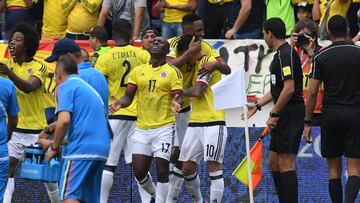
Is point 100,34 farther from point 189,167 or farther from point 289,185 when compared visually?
point 289,185

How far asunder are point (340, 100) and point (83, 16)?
19.5ft

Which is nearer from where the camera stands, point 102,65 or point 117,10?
point 102,65

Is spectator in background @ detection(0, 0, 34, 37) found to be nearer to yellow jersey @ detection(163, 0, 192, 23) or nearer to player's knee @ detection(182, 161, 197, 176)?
yellow jersey @ detection(163, 0, 192, 23)

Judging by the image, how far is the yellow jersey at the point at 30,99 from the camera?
616 inches

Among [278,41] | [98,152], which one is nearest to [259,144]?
[278,41]

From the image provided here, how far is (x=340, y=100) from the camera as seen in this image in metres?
14.2

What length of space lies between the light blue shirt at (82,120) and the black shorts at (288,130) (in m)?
2.82

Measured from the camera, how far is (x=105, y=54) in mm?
16266

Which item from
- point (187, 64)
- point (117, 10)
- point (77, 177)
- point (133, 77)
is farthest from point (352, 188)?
point (117, 10)

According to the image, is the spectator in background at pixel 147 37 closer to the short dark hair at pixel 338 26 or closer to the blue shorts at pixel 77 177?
the short dark hair at pixel 338 26

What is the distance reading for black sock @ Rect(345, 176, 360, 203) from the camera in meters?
14.1

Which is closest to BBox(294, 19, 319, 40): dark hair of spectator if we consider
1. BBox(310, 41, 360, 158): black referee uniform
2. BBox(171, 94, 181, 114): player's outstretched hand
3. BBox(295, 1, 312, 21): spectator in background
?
BBox(310, 41, 360, 158): black referee uniform

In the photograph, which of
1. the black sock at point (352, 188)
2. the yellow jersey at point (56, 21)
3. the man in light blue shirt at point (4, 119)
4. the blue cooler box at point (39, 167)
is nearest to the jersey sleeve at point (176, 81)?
the man in light blue shirt at point (4, 119)

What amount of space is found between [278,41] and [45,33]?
220 inches
